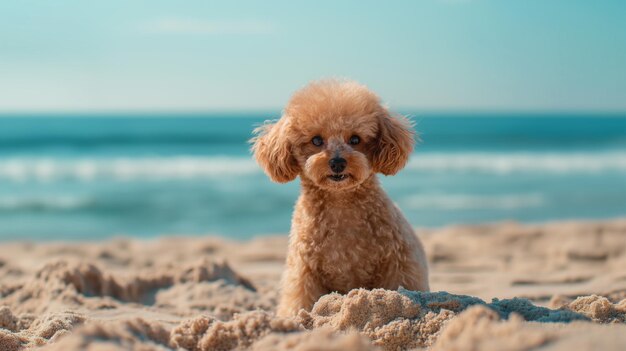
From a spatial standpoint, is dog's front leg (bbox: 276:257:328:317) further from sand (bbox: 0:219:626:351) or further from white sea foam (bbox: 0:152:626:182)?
white sea foam (bbox: 0:152:626:182)

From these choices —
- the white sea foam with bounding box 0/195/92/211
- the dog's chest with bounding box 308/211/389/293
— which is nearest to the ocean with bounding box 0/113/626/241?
the white sea foam with bounding box 0/195/92/211

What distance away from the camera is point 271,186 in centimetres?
1686

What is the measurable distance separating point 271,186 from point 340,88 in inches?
508

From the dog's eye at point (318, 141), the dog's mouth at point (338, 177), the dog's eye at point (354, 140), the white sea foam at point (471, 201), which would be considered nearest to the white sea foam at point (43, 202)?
the white sea foam at point (471, 201)

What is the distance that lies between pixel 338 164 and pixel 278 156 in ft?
1.70

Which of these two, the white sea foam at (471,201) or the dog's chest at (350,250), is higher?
the dog's chest at (350,250)

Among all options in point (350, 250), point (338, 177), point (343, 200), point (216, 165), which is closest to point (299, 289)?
point (350, 250)

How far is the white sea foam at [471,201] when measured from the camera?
45.6 feet

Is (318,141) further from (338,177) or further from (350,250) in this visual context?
(350,250)

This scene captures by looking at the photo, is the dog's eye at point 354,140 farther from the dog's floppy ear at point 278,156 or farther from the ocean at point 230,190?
the ocean at point 230,190

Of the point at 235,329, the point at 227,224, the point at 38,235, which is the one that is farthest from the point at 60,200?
the point at 235,329

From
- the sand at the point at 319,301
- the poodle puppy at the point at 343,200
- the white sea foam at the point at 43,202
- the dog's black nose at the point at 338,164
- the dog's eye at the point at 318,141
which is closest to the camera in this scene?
the sand at the point at 319,301

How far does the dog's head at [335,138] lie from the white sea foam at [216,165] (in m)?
17.1

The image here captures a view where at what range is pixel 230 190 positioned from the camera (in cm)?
1720
